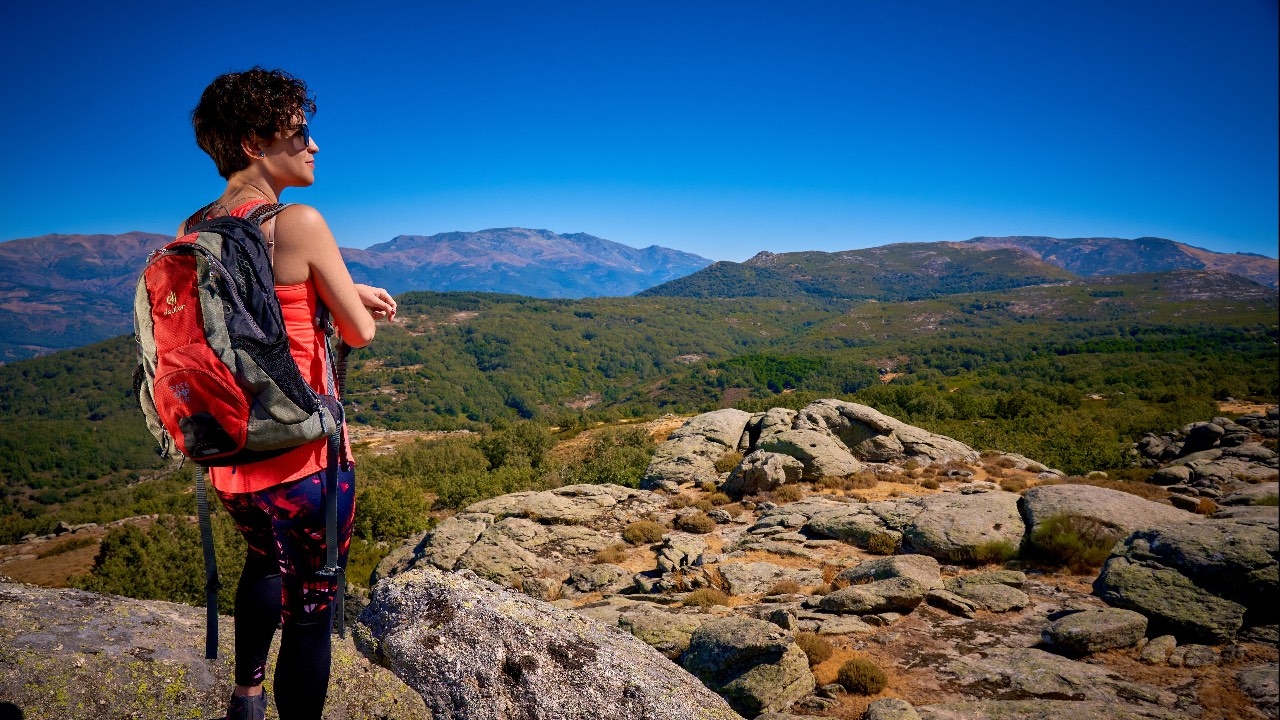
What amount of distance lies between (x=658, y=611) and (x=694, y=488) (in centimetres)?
1056

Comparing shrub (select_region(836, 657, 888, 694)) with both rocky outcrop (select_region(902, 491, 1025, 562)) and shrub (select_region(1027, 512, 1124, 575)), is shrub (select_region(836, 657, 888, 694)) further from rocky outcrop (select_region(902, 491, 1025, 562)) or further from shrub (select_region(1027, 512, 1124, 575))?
shrub (select_region(1027, 512, 1124, 575))

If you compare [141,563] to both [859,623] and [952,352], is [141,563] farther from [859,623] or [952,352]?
[952,352]

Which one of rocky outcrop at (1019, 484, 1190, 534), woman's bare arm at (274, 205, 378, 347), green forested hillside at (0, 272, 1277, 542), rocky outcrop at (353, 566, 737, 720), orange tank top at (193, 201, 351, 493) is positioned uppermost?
woman's bare arm at (274, 205, 378, 347)

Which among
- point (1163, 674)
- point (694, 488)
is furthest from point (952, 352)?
point (1163, 674)

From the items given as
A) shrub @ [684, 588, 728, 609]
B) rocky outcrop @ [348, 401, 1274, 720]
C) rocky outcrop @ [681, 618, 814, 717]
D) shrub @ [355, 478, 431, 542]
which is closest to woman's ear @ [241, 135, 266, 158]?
rocky outcrop @ [348, 401, 1274, 720]

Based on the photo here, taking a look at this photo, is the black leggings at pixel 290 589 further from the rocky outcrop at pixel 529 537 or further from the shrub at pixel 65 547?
the shrub at pixel 65 547

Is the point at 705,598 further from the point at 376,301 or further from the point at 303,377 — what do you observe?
the point at 303,377

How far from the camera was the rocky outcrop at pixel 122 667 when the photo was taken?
2668 mm

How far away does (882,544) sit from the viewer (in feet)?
38.9

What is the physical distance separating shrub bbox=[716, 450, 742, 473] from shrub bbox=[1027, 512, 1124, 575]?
10.2 m

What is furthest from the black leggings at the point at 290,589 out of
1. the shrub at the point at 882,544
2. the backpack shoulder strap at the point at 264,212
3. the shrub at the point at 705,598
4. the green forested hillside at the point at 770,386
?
the green forested hillside at the point at 770,386

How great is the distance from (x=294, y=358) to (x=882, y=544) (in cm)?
1232

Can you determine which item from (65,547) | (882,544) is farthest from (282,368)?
(65,547)

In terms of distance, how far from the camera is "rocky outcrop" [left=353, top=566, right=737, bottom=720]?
11.0 ft
